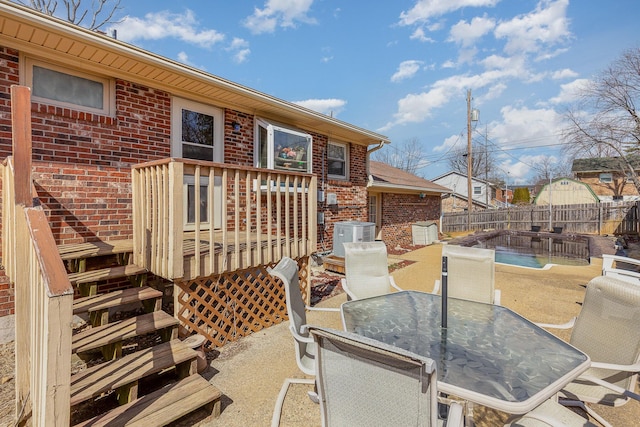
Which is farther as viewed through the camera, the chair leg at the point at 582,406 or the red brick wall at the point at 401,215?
the red brick wall at the point at 401,215

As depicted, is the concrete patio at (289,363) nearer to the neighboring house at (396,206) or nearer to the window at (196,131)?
the window at (196,131)

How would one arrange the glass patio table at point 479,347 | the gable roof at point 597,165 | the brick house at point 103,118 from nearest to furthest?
the glass patio table at point 479,347
the brick house at point 103,118
the gable roof at point 597,165

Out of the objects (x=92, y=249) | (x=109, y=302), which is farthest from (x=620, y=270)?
(x=92, y=249)

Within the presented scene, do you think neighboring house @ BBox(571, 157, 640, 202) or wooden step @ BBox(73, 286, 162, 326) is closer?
wooden step @ BBox(73, 286, 162, 326)

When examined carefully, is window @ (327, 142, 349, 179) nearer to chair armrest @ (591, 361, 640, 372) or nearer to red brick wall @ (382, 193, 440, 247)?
red brick wall @ (382, 193, 440, 247)

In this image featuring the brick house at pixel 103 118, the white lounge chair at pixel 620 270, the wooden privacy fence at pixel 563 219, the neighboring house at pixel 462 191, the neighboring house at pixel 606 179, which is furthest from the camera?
the neighboring house at pixel 462 191

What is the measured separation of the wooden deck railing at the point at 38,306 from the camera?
1541 mm

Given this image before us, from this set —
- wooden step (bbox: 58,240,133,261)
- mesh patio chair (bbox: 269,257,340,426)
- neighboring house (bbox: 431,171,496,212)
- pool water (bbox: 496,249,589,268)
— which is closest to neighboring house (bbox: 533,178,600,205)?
neighboring house (bbox: 431,171,496,212)

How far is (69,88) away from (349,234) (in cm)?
597

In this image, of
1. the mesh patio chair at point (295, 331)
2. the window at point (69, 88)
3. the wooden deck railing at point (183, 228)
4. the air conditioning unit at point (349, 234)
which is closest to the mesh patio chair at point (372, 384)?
the mesh patio chair at point (295, 331)

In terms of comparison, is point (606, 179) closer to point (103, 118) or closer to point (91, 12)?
point (103, 118)

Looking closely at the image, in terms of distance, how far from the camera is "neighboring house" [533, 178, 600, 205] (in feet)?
81.6

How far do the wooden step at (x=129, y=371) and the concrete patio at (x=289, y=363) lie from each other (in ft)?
1.54

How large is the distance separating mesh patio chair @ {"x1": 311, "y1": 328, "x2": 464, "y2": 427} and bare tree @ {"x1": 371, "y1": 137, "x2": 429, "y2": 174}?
38.7 metres
